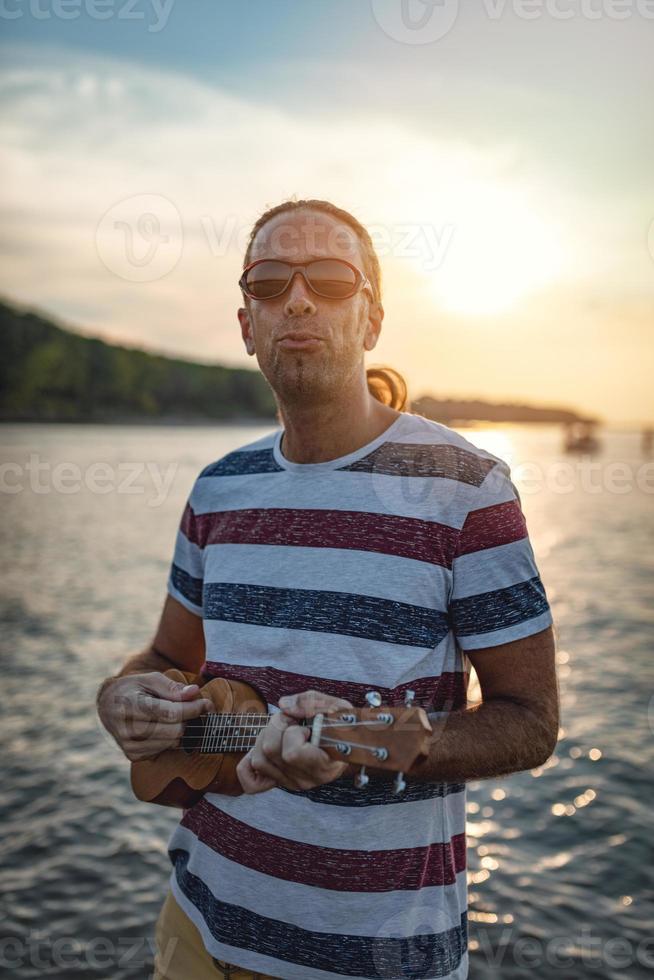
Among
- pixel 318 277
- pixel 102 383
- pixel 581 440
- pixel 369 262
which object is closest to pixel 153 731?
pixel 318 277

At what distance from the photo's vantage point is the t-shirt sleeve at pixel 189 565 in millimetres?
3254

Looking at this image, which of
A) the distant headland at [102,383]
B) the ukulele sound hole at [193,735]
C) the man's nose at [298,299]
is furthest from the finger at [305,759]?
the distant headland at [102,383]

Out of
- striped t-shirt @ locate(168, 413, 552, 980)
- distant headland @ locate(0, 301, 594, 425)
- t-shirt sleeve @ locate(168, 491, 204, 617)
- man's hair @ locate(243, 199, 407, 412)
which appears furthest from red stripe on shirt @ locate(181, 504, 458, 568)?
distant headland @ locate(0, 301, 594, 425)

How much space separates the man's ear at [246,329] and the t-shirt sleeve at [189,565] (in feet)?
2.37

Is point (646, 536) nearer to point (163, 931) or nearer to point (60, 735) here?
point (60, 735)

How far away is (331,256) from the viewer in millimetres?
2895

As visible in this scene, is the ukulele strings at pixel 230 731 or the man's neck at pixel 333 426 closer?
the ukulele strings at pixel 230 731

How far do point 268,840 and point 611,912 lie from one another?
252 inches

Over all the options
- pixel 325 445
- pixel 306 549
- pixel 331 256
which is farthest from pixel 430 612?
pixel 331 256

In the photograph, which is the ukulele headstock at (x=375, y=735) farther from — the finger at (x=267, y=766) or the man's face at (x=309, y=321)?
the man's face at (x=309, y=321)

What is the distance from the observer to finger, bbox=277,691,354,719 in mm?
2000

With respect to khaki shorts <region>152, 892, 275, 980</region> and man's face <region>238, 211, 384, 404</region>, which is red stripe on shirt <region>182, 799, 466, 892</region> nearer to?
khaki shorts <region>152, 892, 275, 980</region>

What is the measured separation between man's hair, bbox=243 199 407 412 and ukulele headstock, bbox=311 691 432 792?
1626 millimetres

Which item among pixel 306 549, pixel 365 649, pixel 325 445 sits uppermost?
pixel 325 445
